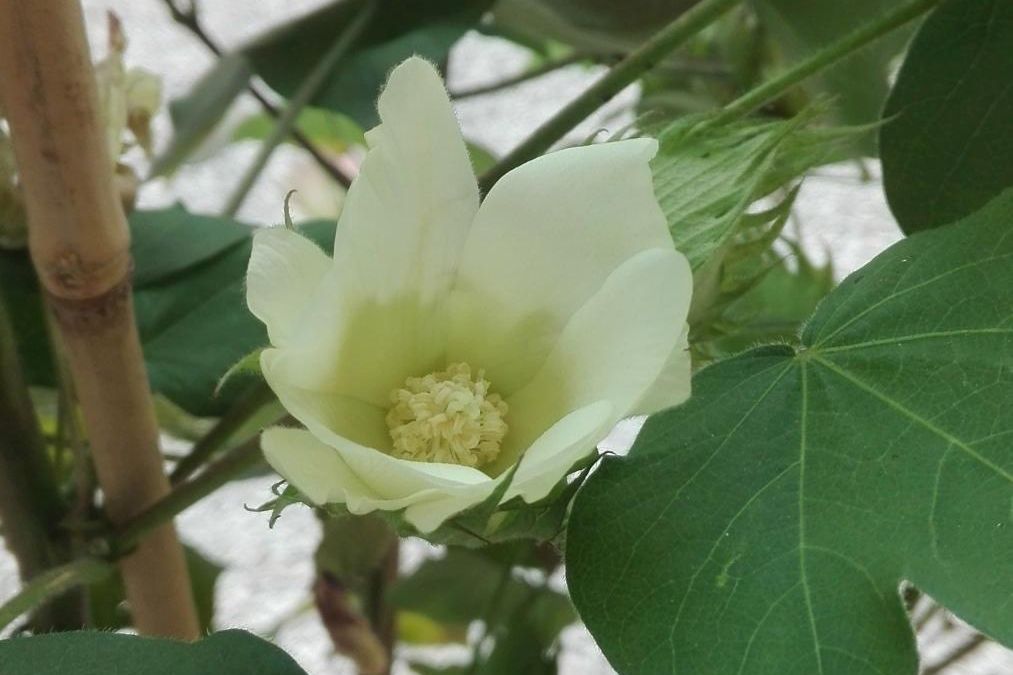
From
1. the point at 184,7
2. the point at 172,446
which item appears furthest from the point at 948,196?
the point at 172,446

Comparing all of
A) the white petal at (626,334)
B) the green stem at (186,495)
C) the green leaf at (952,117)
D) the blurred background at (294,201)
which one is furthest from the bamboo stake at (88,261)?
the blurred background at (294,201)

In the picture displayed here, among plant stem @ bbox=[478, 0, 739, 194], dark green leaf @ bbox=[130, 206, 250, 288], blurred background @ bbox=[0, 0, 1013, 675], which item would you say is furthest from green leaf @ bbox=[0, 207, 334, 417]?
blurred background @ bbox=[0, 0, 1013, 675]

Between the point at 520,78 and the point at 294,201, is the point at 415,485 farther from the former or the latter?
the point at 294,201

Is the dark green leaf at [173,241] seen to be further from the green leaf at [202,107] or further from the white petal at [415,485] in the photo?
the white petal at [415,485]

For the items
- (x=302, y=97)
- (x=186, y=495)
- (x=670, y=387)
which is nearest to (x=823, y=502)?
(x=670, y=387)

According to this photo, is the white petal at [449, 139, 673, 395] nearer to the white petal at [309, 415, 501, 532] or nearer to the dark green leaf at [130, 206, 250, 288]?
the white petal at [309, 415, 501, 532]

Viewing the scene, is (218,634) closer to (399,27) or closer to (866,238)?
(399,27)

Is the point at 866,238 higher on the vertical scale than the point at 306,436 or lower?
lower
